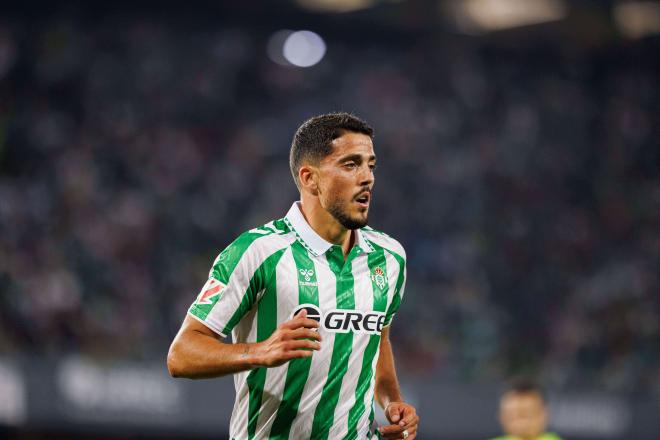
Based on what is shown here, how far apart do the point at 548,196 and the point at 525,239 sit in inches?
52.0

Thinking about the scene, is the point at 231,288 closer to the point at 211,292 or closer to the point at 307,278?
the point at 211,292

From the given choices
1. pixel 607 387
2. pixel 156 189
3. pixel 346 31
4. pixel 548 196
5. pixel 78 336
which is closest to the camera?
pixel 78 336

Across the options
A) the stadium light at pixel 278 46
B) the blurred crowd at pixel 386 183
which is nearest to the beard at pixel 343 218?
the blurred crowd at pixel 386 183

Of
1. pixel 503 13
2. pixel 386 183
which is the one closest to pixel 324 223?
pixel 386 183

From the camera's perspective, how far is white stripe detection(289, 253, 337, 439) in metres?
3.55

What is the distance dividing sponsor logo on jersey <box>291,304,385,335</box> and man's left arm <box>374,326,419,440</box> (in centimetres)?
21

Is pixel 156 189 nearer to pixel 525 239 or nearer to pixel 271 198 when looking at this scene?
pixel 271 198

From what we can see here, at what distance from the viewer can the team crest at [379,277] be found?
148 inches

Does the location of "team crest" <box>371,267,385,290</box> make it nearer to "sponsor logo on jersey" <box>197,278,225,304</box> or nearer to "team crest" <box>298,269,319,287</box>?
"team crest" <box>298,269,319,287</box>

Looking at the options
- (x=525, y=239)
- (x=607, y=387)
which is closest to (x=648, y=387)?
(x=607, y=387)

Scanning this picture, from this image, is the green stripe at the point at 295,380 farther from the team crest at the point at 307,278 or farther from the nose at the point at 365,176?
the nose at the point at 365,176

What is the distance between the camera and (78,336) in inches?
415

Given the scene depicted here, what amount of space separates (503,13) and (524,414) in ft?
38.3

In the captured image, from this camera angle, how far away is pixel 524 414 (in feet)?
19.8
